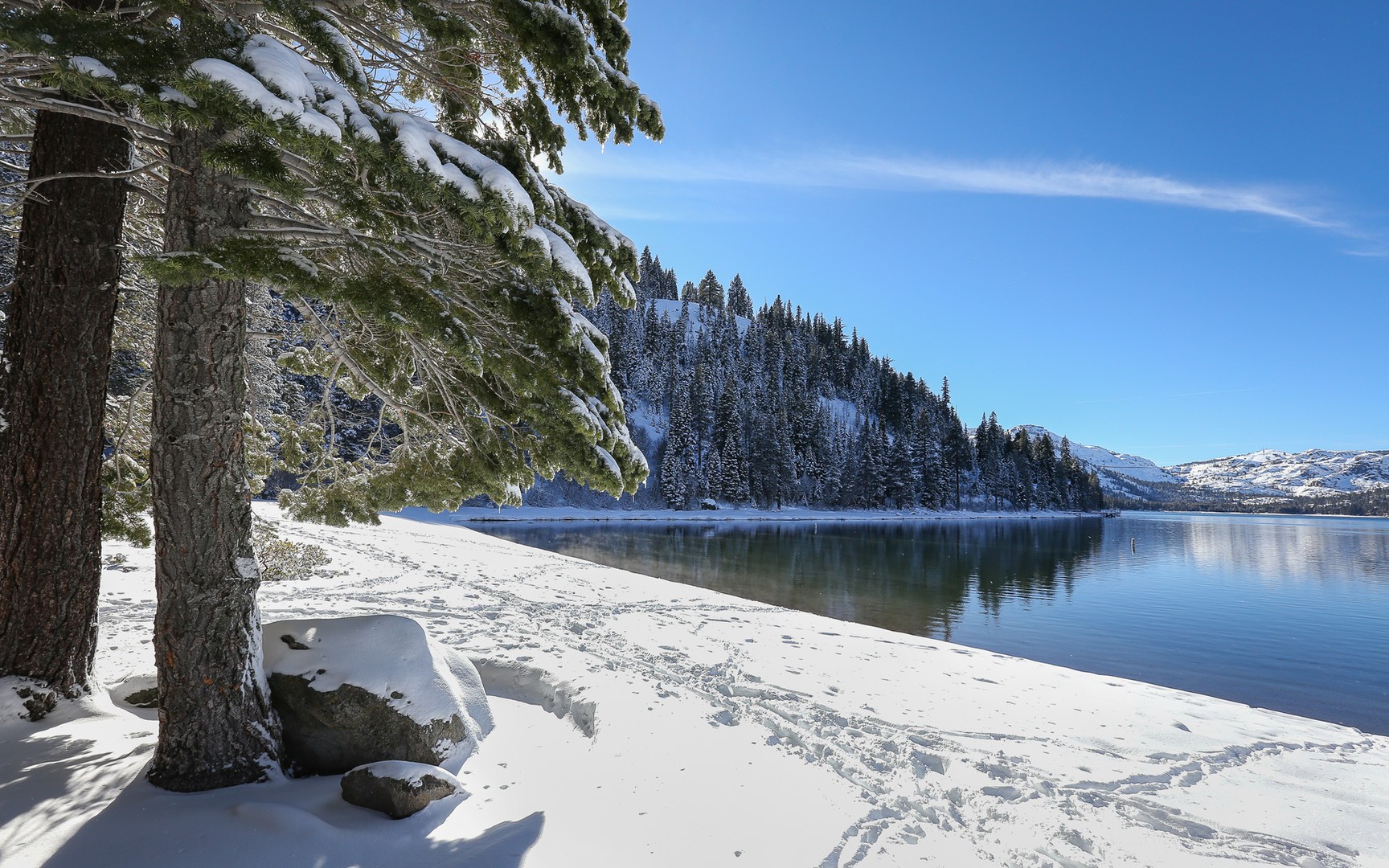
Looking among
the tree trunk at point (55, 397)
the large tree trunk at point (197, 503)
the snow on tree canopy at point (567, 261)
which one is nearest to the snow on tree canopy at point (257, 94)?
the snow on tree canopy at point (567, 261)

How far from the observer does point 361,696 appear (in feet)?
14.0

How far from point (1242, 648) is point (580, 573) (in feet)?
56.1

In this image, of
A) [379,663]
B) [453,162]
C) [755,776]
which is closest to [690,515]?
[755,776]

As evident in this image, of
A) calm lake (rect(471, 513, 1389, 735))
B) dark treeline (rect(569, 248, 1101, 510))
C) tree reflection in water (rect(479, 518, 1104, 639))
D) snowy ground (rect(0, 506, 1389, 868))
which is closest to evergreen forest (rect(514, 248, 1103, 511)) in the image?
dark treeline (rect(569, 248, 1101, 510))

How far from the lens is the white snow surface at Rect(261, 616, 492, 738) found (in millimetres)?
4344

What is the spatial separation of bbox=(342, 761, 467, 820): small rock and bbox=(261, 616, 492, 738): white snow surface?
0.50 meters

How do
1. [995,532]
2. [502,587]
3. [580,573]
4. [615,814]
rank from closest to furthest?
[615,814] → [502,587] → [580,573] → [995,532]

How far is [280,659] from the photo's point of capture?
4.42 m

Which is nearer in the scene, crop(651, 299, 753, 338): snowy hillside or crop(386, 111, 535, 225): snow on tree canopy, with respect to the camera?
crop(386, 111, 535, 225): snow on tree canopy

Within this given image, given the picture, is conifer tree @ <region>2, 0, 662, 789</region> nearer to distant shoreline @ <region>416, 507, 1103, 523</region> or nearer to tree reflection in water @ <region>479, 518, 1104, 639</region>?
tree reflection in water @ <region>479, 518, 1104, 639</region>

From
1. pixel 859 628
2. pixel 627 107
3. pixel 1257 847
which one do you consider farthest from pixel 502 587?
pixel 1257 847

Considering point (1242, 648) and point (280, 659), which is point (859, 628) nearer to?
point (280, 659)

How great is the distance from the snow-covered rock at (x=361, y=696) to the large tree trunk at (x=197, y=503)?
1.19 feet

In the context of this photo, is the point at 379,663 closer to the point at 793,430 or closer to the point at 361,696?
the point at 361,696
